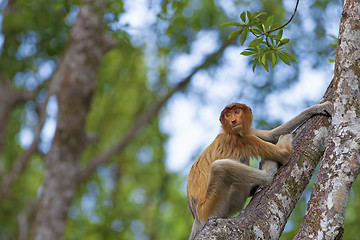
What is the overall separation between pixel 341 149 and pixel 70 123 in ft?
21.2

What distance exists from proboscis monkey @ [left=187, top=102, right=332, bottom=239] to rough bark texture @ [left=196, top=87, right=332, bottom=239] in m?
0.67

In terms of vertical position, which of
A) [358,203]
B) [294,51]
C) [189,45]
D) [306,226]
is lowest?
[306,226]

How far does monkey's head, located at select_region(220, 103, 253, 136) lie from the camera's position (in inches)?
177

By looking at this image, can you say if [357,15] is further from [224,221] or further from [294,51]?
[294,51]

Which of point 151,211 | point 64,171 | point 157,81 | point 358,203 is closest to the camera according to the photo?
point 358,203

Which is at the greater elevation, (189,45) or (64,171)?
(189,45)

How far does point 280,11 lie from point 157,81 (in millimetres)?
5389

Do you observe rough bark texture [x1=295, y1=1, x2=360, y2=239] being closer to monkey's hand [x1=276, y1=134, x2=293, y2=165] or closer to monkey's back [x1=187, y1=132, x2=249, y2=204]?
monkey's hand [x1=276, y1=134, x2=293, y2=165]

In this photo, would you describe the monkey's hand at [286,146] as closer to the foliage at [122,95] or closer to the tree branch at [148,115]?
the foliage at [122,95]


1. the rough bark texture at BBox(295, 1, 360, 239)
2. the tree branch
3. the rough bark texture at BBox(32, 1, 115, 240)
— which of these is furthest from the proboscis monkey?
the tree branch

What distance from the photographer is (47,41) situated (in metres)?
9.33

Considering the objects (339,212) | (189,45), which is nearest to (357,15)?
(339,212)

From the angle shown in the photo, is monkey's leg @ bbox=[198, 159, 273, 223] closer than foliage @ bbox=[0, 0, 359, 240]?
Yes

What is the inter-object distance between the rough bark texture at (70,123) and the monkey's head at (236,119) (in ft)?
14.5
